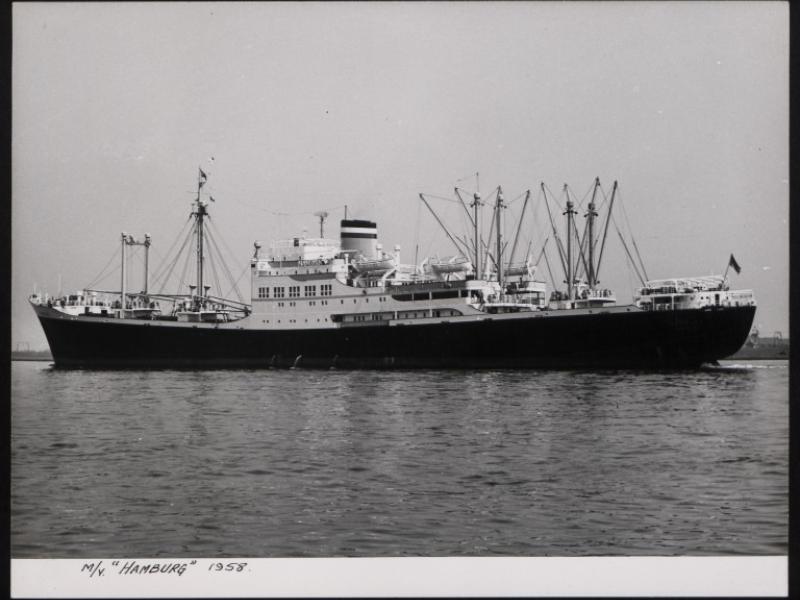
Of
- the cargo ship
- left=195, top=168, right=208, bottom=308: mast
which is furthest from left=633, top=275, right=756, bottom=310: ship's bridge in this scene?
left=195, top=168, right=208, bottom=308: mast

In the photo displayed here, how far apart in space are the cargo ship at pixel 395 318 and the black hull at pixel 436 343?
0.17 feet

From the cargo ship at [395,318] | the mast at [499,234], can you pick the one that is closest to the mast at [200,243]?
the cargo ship at [395,318]

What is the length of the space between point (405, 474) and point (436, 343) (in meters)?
27.2

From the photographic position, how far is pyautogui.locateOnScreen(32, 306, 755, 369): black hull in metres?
39.0

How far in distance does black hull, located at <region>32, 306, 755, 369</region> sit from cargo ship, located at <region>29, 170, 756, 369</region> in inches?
2.1

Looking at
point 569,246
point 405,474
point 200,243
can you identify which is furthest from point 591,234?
point 405,474

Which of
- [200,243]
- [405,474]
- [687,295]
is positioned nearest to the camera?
[405,474]

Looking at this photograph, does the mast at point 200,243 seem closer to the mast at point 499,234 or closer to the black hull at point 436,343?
the black hull at point 436,343

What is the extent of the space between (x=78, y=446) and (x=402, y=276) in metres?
30.5

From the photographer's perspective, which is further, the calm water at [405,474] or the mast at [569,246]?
the mast at [569,246]

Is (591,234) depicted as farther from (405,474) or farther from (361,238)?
(405,474)

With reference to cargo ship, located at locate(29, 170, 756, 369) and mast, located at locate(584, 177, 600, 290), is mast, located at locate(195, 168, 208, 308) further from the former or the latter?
mast, located at locate(584, 177, 600, 290)

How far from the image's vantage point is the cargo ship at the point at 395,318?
3925 cm

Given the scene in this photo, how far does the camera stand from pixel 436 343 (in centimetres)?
4347
